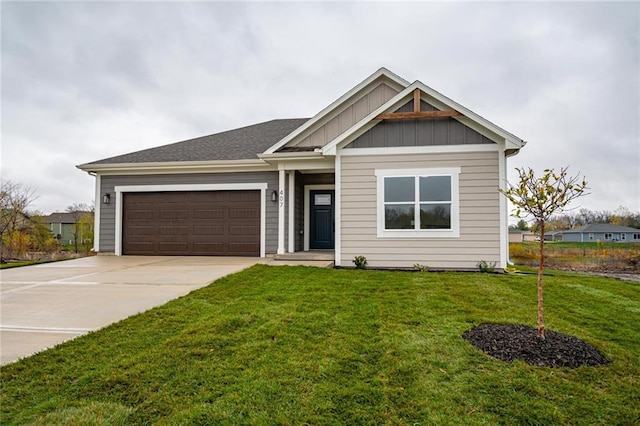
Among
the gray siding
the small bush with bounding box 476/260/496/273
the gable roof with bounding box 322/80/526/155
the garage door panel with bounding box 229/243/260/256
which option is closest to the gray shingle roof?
the garage door panel with bounding box 229/243/260/256

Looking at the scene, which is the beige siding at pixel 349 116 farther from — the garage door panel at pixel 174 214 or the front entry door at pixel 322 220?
the garage door panel at pixel 174 214

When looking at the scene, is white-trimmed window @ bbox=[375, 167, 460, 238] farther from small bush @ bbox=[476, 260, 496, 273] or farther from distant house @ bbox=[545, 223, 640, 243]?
distant house @ bbox=[545, 223, 640, 243]

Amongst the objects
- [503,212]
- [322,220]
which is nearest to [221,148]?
[322,220]

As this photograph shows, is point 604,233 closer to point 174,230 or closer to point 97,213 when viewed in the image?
point 174,230

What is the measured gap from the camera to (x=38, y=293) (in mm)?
6059

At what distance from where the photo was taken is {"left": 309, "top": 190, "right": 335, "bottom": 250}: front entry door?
11.1m

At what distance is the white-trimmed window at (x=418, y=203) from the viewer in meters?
8.18

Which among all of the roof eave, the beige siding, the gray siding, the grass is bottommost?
the grass

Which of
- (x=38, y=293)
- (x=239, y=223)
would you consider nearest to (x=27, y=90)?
(x=239, y=223)

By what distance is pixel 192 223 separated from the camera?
35.6 ft

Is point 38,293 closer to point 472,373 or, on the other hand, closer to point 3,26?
point 472,373

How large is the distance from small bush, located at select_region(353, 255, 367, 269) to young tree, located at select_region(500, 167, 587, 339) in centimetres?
488

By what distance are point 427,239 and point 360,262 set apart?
1.68 metres

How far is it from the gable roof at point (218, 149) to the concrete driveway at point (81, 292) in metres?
3.24
